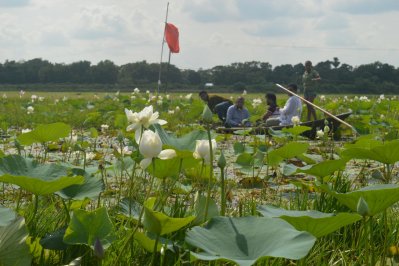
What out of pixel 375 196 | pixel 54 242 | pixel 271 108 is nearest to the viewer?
pixel 375 196

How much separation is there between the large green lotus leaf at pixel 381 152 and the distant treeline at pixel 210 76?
86.0ft

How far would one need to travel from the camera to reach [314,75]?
8.72 meters

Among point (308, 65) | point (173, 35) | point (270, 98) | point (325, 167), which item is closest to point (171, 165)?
point (325, 167)

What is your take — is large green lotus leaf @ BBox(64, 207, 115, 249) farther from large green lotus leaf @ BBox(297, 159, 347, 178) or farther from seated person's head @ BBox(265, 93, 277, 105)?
seated person's head @ BBox(265, 93, 277, 105)

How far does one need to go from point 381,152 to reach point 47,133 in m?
1.16

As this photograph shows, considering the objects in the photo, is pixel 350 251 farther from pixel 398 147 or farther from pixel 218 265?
pixel 218 265

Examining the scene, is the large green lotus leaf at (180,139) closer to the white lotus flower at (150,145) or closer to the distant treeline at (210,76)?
the white lotus flower at (150,145)

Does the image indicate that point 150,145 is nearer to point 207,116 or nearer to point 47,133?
point 207,116

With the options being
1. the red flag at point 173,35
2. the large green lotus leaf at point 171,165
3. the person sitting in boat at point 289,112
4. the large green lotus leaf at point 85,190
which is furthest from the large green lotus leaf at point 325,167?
the person sitting in boat at point 289,112

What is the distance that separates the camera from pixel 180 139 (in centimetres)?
178

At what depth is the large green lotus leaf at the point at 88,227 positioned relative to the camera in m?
1.28

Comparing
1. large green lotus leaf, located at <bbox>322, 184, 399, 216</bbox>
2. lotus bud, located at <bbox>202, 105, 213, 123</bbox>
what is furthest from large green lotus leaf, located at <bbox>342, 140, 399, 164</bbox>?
lotus bud, located at <bbox>202, 105, 213, 123</bbox>

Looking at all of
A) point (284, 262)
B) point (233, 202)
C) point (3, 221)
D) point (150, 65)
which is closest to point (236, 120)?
point (233, 202)

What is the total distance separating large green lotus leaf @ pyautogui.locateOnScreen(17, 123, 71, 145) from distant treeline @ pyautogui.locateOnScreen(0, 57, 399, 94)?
25.8m
